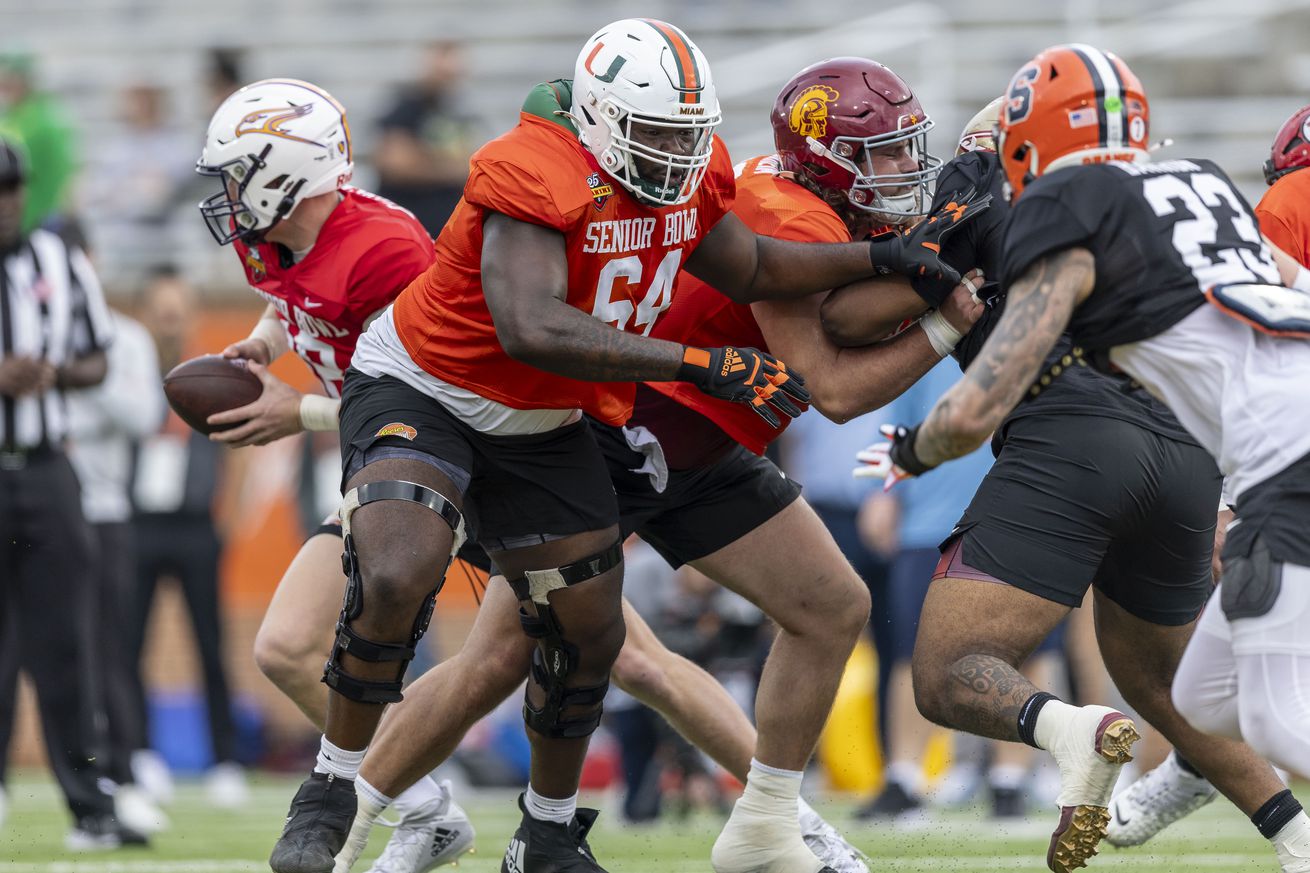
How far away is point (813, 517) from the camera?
4941 mm

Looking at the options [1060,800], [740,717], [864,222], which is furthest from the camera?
[740,717]

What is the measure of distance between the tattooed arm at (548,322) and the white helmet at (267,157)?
1.03 m

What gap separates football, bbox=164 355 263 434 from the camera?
4996mm

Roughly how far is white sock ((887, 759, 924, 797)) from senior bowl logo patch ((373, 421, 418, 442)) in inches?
147

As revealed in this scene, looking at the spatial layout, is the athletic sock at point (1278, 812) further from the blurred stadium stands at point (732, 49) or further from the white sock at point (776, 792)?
the blurred stadium stands at point (732, 49)

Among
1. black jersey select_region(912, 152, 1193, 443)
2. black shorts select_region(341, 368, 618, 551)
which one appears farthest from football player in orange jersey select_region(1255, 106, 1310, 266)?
black shorts select_region(341, 368, 618, 551)

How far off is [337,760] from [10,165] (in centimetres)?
337

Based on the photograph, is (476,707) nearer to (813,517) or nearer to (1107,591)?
(813,517)

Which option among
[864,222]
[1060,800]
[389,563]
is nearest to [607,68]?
[864,222]

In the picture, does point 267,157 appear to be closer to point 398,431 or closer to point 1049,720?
point 398,431

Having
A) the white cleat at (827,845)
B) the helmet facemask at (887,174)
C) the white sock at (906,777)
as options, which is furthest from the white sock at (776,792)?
the white sock at (906,777)

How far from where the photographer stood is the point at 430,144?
958cm

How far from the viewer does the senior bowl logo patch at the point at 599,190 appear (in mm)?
4170

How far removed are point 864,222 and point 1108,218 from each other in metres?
1.29
